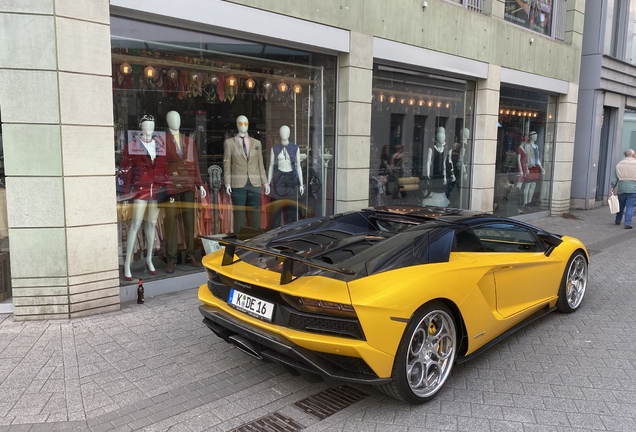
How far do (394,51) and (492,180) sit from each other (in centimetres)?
433

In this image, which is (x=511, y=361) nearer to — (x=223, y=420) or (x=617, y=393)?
(x=617, y=393)

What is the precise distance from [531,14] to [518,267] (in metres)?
9.63

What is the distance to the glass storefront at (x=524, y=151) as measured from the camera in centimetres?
1172

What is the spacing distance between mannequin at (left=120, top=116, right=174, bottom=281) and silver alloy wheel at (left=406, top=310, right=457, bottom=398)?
3880 millimetres

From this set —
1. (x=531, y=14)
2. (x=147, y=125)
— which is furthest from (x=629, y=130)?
(x=147, y=125)

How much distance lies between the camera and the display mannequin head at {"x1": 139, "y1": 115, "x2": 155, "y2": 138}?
6207 millimetres

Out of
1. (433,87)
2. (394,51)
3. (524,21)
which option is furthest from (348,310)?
(524,21)

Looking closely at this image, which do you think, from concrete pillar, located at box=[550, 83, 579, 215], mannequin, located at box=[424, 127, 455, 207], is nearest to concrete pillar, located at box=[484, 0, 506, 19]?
mannequin, located at box=[424, 127, 455, 207]

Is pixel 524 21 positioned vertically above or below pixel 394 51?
above

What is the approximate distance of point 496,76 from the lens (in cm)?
1070

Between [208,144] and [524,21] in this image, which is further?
[524,21]

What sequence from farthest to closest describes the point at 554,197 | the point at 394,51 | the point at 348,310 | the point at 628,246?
the point at 554,197
the point at 628,246
the point at 394,51
the point at 348,310

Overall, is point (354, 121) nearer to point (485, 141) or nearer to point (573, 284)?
point (573, 284)

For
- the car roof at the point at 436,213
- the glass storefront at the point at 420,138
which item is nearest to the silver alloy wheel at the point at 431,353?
the car roof at the point at 436,213
